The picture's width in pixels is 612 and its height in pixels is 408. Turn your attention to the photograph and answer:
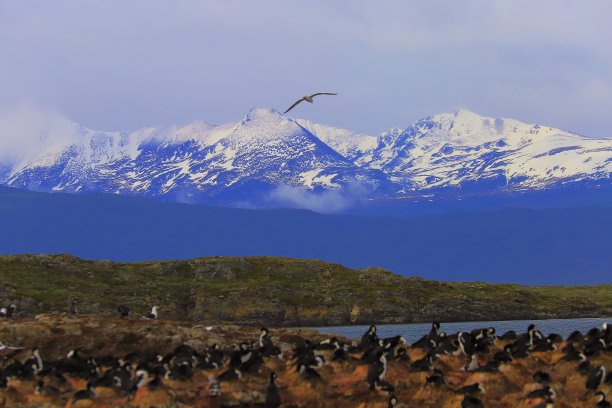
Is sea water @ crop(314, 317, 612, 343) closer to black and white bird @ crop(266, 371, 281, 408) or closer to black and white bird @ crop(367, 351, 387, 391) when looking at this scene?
black and white bird @ crop(367, 351, 387, 391)

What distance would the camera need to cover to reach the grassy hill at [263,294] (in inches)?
6171

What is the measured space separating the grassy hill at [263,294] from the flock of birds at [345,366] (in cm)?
9555

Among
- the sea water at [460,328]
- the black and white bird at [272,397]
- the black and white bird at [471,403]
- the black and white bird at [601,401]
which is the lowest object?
the sea water at [460,328]

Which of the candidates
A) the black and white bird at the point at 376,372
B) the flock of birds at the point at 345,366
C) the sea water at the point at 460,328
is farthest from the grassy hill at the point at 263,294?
the black and white bird at the point at 376,372

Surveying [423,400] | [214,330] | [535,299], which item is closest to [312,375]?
[423,400]

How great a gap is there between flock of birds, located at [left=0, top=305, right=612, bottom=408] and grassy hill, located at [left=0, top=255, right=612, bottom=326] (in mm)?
95553

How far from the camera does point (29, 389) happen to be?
47562 millimetres

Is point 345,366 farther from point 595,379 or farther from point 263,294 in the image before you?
point 263,294

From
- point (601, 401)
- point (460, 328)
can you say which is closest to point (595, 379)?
point (601, 401)

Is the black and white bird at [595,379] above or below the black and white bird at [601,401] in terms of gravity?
above

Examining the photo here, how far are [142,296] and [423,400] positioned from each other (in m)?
122

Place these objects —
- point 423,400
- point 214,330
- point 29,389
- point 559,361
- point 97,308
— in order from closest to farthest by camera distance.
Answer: point 423,400, point 29,389, point 559,361, point 214,330, point 97,308

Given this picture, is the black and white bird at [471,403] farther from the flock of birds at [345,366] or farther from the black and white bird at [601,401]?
the black and white bird at [601,401]

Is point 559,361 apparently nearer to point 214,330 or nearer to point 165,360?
point 165,360
